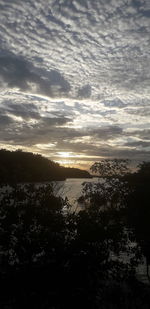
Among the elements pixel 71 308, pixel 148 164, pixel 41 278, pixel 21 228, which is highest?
pixel 148 164

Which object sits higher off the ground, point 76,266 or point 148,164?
point 148,164

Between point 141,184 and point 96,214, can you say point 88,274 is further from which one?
point 141,184

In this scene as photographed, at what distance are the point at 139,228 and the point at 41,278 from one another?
30.9 feet

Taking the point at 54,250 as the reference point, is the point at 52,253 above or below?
below

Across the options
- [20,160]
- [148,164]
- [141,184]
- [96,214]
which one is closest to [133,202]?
[141,184]

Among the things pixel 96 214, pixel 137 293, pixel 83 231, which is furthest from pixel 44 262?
pixel 137 293

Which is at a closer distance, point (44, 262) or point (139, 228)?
point (44, 262)

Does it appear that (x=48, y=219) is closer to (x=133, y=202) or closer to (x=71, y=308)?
(x=71, y=308)

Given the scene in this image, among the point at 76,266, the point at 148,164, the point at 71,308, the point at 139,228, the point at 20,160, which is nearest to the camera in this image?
the point at 76,266

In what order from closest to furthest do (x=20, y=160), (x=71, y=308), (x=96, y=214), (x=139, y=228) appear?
(x=71, y=308) → (x=96, y=214) → (x=139, y=228) → (x=20, y=160)

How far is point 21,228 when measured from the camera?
14359 mm

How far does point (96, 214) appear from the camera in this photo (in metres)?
15.5

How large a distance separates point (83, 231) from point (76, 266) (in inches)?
67.1

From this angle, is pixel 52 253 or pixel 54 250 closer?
pixel 52 253
